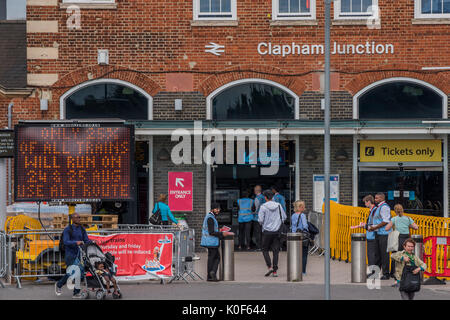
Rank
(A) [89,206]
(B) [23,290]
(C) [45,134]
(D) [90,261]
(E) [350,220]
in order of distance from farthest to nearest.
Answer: (A) [89,206] → (E) [350,220] → (C) [45,134] → (B) [23,290] → (D) [90,261]

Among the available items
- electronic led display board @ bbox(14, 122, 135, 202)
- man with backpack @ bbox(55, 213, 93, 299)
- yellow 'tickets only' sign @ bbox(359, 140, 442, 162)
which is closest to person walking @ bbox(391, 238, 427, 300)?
man with backpack @ bbox(55, 213, 93, 299)

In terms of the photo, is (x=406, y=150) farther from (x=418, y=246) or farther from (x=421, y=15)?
(x=418, y=246)

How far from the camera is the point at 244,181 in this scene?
19.6m

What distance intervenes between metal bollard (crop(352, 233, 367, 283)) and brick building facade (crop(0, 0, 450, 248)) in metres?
5.53

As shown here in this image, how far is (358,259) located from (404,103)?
7.04 m

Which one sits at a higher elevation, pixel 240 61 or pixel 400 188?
pixel 240 61

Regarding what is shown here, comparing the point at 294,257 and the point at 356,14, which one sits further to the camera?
the point at 356,14

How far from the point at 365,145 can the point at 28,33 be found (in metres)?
9.71

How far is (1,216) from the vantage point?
15133 mm

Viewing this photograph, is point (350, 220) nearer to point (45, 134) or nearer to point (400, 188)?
point (400, 188)

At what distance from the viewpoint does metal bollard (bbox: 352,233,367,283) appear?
14.0 meters

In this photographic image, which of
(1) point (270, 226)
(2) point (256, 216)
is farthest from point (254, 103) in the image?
(1) point (270, 226)

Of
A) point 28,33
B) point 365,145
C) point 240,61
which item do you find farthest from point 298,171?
point 28,33

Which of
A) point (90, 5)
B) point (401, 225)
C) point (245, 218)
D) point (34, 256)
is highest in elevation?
point (90, 5)
